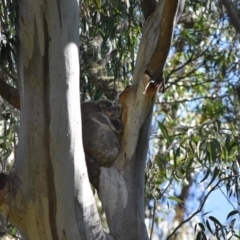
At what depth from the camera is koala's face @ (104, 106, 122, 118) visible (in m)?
3.43

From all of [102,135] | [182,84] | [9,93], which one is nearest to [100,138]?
[102,135]

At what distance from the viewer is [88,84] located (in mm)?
4984

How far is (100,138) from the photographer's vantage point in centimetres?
336

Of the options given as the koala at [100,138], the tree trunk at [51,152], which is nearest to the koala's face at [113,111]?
the koala at [100,138]

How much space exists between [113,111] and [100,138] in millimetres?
181

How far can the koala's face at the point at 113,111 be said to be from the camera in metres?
3.43

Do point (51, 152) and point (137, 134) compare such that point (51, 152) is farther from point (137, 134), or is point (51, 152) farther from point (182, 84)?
point (182, 84)

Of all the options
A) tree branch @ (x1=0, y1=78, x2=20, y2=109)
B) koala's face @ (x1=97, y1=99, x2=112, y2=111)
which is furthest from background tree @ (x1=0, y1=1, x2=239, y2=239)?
koala's face @ (x1=97, y1=99, x2=112, y2=111)

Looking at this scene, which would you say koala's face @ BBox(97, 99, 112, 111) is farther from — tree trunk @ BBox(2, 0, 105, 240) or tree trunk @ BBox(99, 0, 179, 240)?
tree trunk @ BBox(2, 0, 105, 240)

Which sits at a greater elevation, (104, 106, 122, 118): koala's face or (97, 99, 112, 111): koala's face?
(97, 99, 112, 111): koala's face

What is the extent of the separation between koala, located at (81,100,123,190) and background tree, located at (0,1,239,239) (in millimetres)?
496

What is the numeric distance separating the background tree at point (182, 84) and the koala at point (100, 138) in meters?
0.50

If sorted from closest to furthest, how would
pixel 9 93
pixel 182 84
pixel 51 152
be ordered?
pixel 51 152, pixel 9 93, pixel 182 84

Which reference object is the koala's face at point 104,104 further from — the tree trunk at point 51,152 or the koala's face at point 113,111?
the tree trunk at point 51,152
